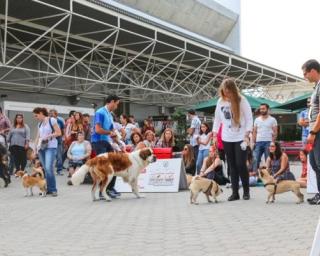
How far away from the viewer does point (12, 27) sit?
70.1 ft

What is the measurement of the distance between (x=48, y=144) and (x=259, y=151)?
4.48 metres

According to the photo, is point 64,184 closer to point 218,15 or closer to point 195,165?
point 195,165

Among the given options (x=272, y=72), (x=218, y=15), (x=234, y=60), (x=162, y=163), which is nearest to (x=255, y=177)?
(x=162, y=163)

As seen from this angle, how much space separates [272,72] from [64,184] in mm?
28228

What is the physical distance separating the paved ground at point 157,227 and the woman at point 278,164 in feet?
2.60

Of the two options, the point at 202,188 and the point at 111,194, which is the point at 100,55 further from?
the point at 202,188

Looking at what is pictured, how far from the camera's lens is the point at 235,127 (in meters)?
8.23

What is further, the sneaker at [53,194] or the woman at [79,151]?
the woman at [79,151]

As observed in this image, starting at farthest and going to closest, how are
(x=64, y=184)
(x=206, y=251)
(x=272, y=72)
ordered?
(x=272, y=72), (x=64, y=184), (x=206, y=251)

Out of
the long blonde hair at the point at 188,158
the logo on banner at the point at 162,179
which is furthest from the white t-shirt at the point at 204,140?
the logo on banner at the point at 162,179

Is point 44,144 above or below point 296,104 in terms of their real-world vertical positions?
below

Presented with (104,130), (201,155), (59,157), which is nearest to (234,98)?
(104,130)

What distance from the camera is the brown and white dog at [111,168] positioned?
8961 millimetres

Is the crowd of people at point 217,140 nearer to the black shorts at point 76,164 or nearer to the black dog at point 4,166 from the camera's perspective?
the black shorts at point 76,164
